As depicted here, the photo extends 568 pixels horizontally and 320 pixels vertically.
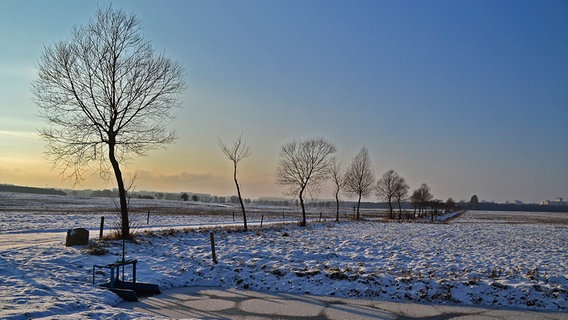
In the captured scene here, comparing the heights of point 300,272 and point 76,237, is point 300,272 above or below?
below

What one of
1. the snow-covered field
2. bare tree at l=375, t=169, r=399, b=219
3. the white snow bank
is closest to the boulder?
the snow-covered field

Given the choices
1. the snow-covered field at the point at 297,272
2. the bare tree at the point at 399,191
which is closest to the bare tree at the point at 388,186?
the bare tree at the point at 399,191

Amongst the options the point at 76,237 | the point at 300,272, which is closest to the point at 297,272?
the point at 300,272

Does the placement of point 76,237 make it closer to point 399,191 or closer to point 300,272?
point 300,272

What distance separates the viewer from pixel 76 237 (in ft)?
54.5

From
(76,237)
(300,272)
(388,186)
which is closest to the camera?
(300,272)

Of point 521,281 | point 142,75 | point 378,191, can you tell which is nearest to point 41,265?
point 142,75

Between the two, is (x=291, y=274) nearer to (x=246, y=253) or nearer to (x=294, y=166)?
(x=246, y=253)

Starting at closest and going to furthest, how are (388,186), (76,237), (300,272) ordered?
(300,272), (76,237), (388,186)

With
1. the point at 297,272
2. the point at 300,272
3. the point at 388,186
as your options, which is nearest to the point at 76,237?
the point at 297,272

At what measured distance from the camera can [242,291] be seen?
12.1 meters

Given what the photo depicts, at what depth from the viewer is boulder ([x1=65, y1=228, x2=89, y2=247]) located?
648 inches

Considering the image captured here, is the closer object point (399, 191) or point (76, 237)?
point (76, 237)

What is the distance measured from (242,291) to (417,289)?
5147 mm
